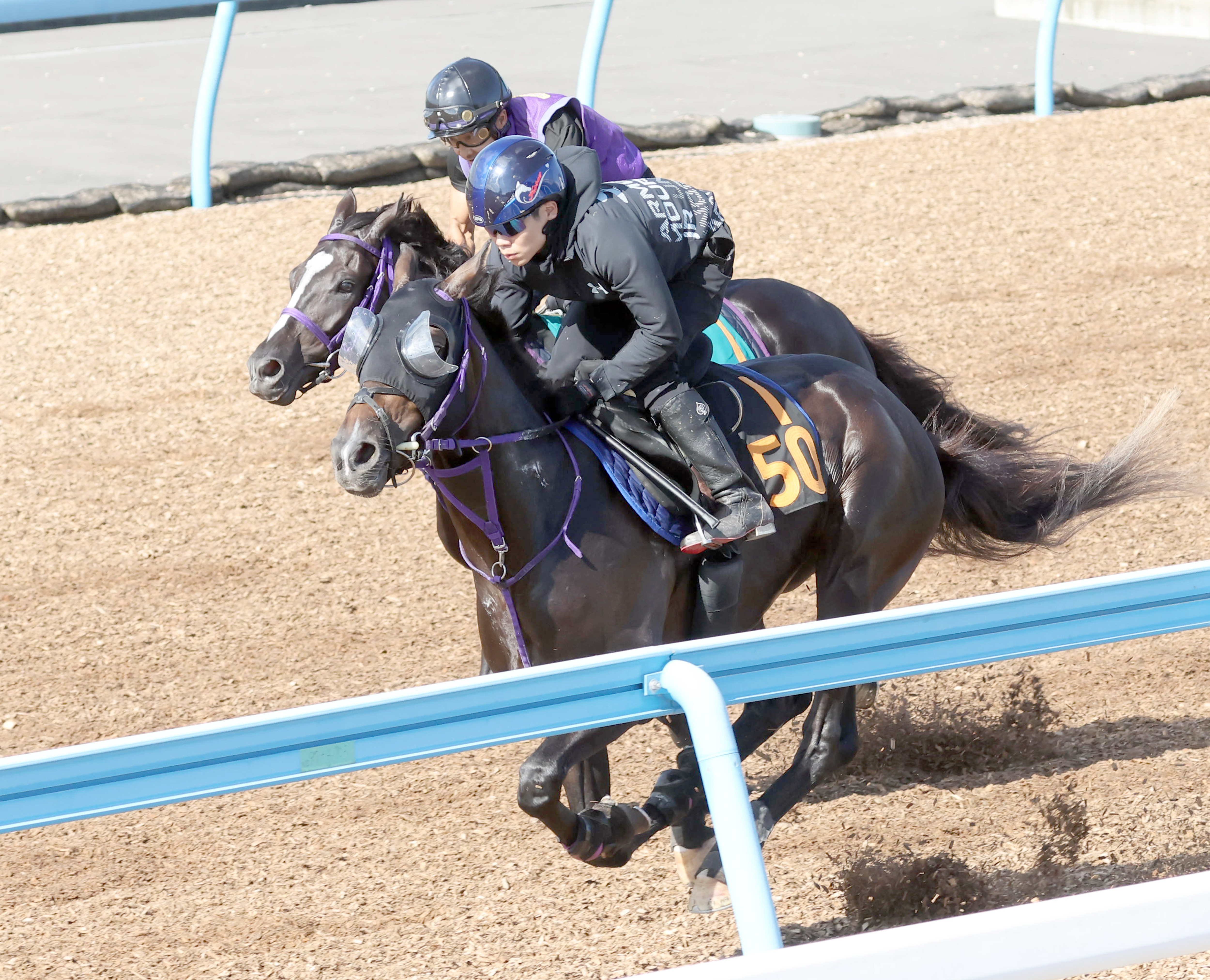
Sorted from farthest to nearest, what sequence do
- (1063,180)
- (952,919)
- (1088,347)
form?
(1063,180) → (1088,347) → (952,919)

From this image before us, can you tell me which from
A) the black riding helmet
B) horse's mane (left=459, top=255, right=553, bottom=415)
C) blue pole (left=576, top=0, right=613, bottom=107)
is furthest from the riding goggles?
blue pole (left=576, top=0, right=613, bottom=107)

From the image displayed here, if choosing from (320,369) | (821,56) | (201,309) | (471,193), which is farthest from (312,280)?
(821,56)

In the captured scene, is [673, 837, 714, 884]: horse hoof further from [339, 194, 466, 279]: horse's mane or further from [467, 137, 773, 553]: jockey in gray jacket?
[339, 194, 466, 279]: horse's mane

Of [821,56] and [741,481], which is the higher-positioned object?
[741,481]

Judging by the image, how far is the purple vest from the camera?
4785 millimetres

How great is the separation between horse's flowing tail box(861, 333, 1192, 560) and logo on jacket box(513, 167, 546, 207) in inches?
69.4

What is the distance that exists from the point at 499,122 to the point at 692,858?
2338 mm

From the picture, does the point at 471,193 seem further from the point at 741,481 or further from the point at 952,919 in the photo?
the point at 952,919

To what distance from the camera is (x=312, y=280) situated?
4652mm

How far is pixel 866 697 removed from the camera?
4.96 metres

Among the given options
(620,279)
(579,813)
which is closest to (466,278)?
(620,279)

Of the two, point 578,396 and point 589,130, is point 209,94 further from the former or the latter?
point 578,396

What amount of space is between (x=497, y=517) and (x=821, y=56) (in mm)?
12840

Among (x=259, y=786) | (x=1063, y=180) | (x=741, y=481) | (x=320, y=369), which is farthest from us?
(x=1063, y=180)
